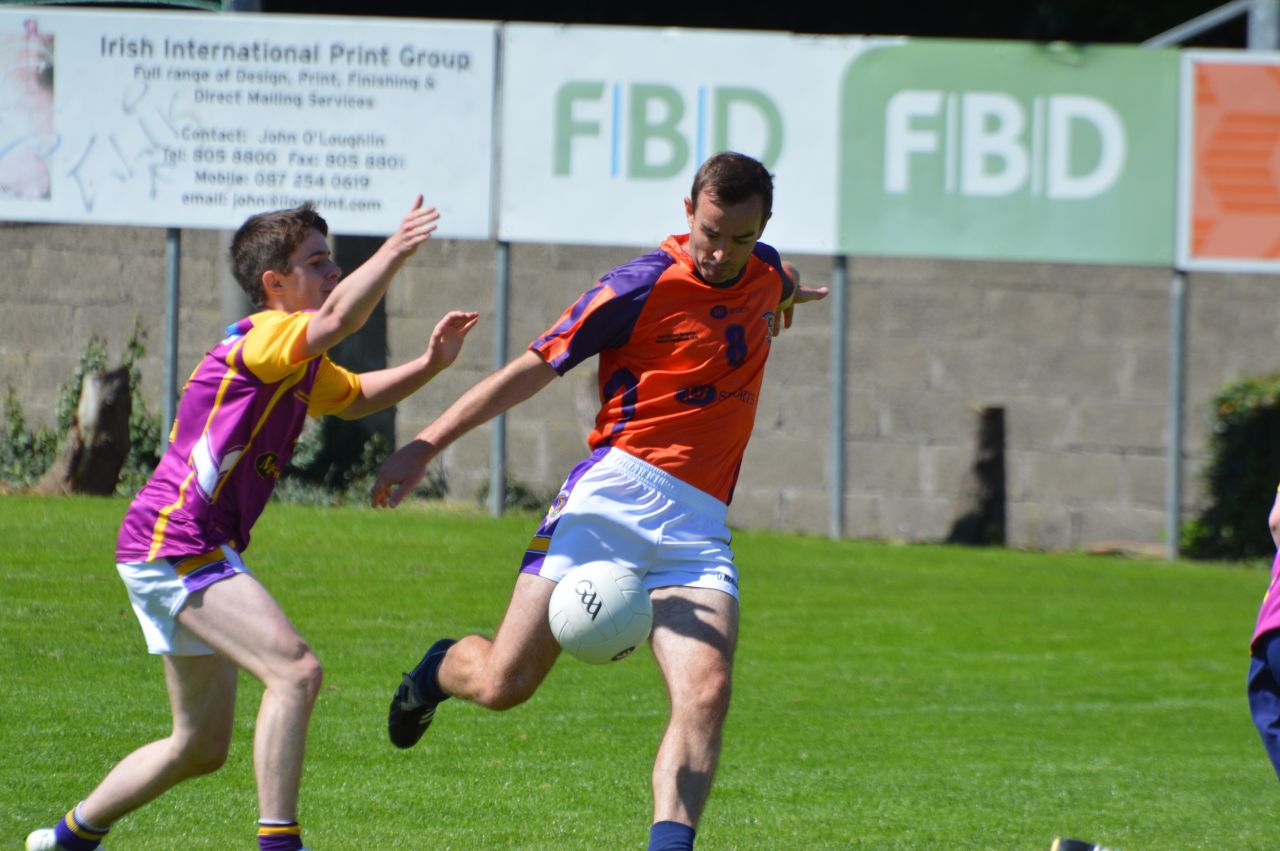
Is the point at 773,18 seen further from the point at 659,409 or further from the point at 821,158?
the point at 659,409

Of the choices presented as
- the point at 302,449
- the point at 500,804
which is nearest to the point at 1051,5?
the point at 302,449

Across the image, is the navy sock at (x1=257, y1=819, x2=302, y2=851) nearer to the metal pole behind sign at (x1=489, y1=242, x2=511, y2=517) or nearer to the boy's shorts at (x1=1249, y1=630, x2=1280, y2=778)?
the boy's shorts at (x1=1249, y1=630, x2=1280, y2=778)

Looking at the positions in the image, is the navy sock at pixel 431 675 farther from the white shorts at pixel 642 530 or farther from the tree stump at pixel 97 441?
the tree stump at pixel 97 441

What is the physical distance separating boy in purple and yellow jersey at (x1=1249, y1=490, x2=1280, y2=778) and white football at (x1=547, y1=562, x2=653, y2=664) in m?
1.68

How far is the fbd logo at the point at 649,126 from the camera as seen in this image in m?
12.7

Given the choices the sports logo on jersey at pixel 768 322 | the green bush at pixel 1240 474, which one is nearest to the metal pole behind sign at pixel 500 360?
the green bush at pixel 1240 474

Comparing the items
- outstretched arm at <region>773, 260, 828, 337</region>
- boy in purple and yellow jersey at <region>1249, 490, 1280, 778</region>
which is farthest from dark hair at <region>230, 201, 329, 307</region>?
boy in purple and yellow jersey at <region>1249, 490, 1280, 778</region>

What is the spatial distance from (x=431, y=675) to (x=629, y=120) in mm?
7617

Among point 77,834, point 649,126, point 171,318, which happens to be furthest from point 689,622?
point 171,318

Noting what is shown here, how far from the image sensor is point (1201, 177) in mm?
12938

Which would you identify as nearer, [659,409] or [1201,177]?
[659,409]

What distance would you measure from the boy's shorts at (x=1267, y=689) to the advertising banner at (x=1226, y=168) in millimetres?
8839

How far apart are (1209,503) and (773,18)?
6102 millimetres

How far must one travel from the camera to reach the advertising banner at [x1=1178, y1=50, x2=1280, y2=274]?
508 inches
